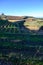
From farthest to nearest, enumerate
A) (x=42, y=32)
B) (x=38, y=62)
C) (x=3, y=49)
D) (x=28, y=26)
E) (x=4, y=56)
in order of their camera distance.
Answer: (x=28, y=26), (x=42, y=32), (x=3, y=49), (x=4, y=56), (x=38, y=62)

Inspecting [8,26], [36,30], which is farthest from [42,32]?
[8,26]

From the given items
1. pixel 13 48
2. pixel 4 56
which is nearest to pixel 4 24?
pixel 13 48

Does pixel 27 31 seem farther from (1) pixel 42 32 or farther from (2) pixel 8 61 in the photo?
(2) pixel 8 61

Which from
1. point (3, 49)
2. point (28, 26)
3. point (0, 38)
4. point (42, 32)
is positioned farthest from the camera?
point (28, 26)

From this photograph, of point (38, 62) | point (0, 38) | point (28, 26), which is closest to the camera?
point (38, 62)

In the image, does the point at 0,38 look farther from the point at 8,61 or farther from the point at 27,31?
the point at 8,61

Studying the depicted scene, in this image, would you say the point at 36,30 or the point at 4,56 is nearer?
the point at 4,56
